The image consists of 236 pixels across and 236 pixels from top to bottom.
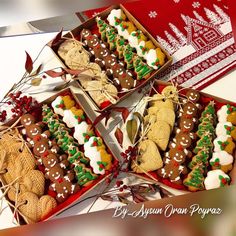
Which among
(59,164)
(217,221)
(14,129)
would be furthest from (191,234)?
(14,129)

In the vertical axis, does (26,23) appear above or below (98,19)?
above

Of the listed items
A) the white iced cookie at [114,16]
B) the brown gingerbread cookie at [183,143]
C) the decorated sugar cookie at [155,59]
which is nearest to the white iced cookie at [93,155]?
the brown gingerbread cookie at [183,143]

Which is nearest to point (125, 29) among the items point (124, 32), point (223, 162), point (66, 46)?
point (124, 32)

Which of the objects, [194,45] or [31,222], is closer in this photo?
[31,222]

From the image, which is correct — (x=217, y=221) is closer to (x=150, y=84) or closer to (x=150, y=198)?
(x=150, y=198)

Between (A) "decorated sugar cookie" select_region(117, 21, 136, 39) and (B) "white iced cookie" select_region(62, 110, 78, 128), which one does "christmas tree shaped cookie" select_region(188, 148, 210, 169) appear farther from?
(A) "decorated sugar cookie" select_region(117, 21, 136, 39)

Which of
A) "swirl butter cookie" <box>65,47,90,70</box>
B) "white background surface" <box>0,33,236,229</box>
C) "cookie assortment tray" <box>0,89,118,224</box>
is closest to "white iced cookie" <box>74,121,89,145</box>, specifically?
"cookie assortment tray" <box>0,89,118,224</box>
